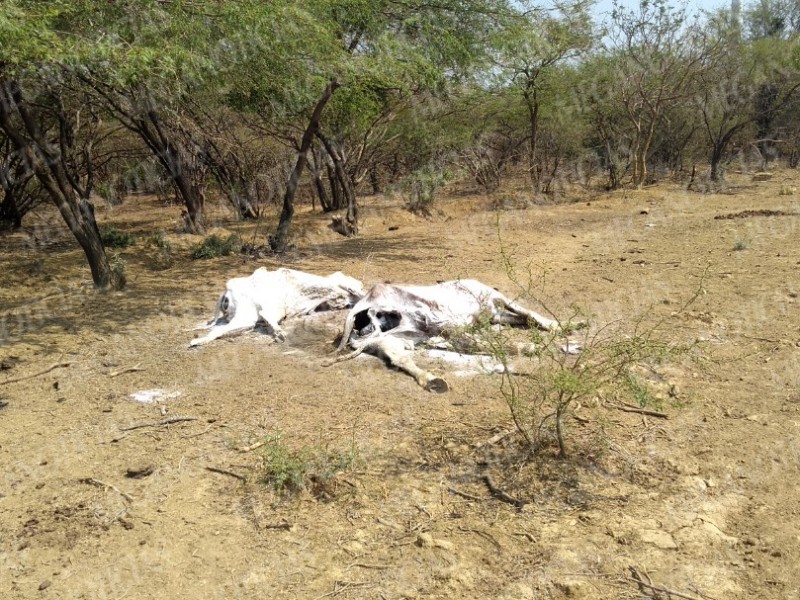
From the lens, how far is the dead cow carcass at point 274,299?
6059 mm

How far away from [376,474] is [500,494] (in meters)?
0.66

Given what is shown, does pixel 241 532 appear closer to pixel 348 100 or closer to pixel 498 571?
pixel 498 571

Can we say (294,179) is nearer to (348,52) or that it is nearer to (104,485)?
(348,52)

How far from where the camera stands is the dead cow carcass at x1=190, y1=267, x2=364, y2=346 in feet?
19.9

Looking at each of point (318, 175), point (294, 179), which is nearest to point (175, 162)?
point (294, 179)

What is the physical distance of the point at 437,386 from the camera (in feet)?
15.1

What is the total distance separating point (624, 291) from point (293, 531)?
16.9ft

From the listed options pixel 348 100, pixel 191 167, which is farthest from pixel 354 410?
pixel 191 167

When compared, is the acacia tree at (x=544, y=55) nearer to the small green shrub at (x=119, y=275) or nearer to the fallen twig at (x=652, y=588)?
the small green shrub at (x=119, y=275)

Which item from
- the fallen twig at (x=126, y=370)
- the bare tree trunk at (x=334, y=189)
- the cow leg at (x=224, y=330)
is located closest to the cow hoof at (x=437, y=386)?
the cow leg at (x=224, y=330)

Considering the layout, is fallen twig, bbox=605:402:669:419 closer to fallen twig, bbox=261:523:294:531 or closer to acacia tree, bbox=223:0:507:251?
A: fallen twig, bbox=261:523:294:531

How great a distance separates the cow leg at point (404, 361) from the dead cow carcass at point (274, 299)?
107 cm

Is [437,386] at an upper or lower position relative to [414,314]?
lower

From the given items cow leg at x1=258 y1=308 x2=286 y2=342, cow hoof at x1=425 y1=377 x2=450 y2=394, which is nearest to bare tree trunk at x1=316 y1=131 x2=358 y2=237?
cow leg at x1=258 y1=308 x2=286 y2=342
